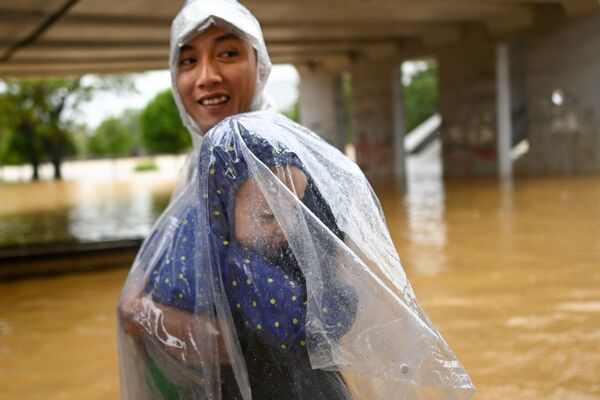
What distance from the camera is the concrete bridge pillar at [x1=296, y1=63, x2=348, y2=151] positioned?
87.0ft

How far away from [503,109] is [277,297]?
63.7 ft

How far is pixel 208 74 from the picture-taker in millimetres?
1551

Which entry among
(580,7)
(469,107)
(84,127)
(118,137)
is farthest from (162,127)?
(580,7)

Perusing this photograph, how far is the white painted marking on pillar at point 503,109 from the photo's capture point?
770 inches

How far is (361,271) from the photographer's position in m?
1.45

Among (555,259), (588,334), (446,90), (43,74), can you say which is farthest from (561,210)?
(43,74)

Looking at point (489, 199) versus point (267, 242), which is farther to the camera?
point (489, 199)

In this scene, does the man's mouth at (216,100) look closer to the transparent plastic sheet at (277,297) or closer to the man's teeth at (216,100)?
the man's teeth at (216,100)

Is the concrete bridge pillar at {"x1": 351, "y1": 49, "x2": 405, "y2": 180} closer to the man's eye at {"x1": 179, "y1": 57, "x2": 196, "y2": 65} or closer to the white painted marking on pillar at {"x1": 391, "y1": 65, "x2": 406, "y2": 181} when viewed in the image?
the white painted marking on pillar at {"x1": 391, "y1": 65, "x2": 406, "y2": 181}

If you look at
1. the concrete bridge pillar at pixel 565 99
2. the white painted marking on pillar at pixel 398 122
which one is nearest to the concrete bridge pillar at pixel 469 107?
the concrete bridge pillar at pixel 565 99

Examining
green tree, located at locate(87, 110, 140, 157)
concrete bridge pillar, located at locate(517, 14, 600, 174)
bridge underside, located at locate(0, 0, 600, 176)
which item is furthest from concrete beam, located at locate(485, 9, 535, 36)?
green tree, located at locate(87, 110, 140, 157)

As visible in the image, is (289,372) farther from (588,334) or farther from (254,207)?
(588,334)

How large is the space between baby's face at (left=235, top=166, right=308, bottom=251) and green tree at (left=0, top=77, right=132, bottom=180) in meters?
35.7

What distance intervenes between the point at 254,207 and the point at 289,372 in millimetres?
323
